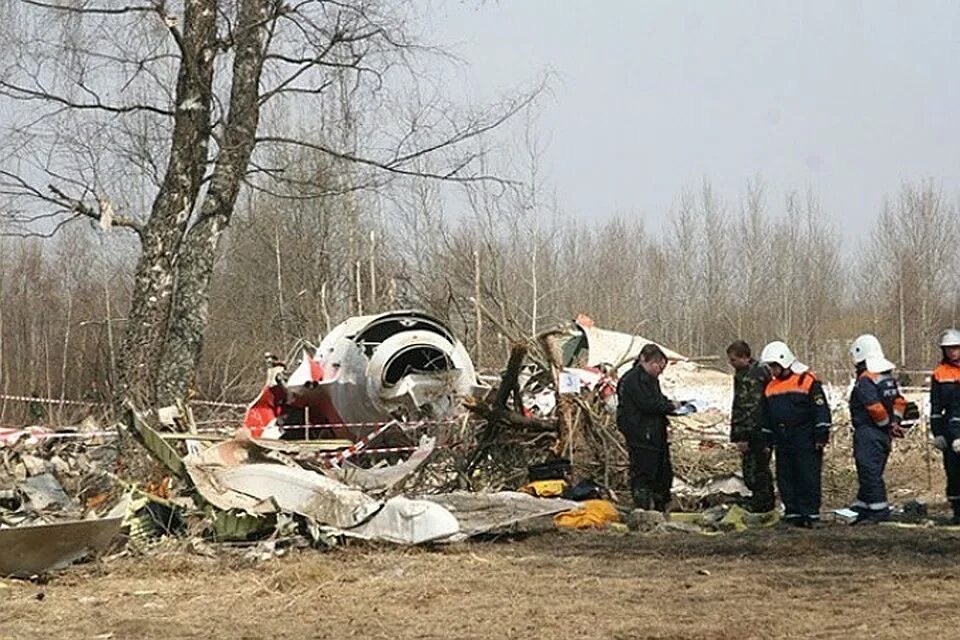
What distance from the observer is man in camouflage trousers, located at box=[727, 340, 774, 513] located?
11.9m

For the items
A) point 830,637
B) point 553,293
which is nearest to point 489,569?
point 830,637

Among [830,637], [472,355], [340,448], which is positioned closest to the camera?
[830,637]

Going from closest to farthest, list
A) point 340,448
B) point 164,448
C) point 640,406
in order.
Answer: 1. point 164,448
2. point 640,406
3. point 340,448

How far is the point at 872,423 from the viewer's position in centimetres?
1143

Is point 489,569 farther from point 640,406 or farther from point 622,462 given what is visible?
point 622,462

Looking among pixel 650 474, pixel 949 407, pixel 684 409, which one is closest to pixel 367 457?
pixel 684 409

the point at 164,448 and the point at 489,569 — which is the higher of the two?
the point at 164,448

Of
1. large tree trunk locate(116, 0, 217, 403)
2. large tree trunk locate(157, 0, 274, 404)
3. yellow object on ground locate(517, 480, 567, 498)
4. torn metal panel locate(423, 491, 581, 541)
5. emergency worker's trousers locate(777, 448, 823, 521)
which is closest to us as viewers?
torn metal panel locate(423, 491, 581, 541)

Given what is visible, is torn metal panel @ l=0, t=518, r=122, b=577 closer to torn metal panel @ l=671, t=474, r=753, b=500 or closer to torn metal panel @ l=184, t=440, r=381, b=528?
torn metal panel @ l=184, t=440, r=381, b=528

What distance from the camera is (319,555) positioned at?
9836 millimetres

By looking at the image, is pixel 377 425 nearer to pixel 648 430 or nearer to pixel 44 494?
pixel 648 430

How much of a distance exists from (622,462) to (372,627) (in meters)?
6.54

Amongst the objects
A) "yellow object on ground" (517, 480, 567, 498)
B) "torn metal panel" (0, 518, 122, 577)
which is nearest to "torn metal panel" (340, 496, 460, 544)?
"torn metal panel" (0, 518, 122, 577)

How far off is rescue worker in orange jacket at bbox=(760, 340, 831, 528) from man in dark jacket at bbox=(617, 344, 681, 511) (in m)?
1.07
